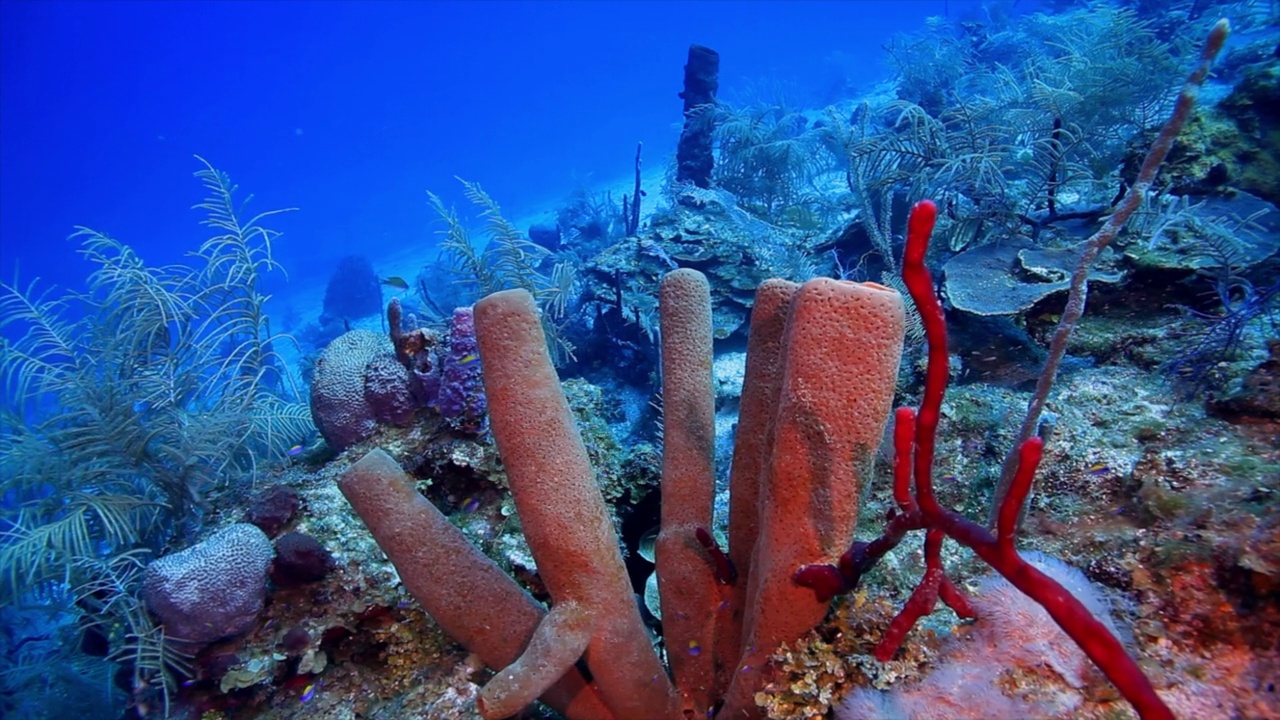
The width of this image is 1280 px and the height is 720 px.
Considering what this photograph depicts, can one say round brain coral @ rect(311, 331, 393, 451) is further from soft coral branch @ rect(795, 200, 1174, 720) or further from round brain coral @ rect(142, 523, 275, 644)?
soft coral branch @ rect(795, 200, 1174, 720)

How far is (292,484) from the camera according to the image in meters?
3.85

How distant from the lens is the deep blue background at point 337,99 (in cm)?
7038

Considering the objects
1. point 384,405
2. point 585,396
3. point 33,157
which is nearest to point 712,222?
point 585,396

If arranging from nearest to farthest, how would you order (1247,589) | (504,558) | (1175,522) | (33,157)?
(1247,589) < (1175,522) < (504,558) < (33,157)

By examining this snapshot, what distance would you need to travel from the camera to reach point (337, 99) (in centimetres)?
12562

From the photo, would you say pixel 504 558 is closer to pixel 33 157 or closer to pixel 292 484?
pixel 292 484

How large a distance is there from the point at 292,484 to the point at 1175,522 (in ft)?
14.8

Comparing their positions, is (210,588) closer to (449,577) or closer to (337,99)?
(449,577)

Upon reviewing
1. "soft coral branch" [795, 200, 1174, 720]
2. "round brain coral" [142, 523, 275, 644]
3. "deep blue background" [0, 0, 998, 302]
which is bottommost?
"round brain coral" [142, 523, 275, 644]

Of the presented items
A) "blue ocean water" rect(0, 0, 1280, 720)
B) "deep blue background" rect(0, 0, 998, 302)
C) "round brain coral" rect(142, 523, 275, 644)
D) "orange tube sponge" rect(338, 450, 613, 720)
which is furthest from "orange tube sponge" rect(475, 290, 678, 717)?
"deep blue background" rect(0, 0, 998, 302)

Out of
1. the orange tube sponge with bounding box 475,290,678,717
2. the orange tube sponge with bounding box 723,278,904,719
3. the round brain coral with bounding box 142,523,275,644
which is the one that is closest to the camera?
the orange tube sponge with bounding box 723,278,904,719

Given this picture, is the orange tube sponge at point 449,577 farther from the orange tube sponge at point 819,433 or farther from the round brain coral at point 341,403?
the round brain coral at point 341,403

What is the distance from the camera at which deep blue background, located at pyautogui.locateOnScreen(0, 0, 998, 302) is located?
231 ft

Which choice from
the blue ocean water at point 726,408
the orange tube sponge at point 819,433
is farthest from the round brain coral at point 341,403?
the orange tube sponge at point 819,433
